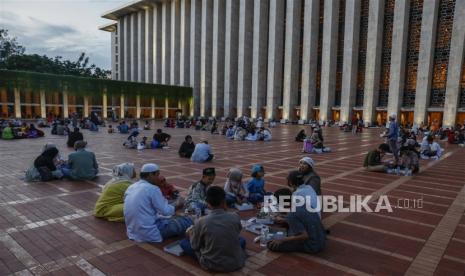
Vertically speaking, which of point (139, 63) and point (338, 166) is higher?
point (139, 63)

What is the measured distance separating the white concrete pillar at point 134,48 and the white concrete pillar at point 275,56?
3203 centimetres

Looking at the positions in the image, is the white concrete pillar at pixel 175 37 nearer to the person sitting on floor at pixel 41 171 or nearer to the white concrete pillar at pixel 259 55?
the white concrete pillar at pixel 259 55

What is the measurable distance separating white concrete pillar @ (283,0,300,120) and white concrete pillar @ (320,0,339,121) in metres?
4.15

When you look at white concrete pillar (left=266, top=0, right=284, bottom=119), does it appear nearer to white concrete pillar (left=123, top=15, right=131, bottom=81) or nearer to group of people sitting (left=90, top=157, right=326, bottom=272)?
white concrete pillar (left=123, top=15, right=131, bottom=81)

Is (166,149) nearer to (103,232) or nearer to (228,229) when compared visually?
(103,232)

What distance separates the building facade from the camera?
110ft

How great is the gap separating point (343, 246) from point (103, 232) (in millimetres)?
3568

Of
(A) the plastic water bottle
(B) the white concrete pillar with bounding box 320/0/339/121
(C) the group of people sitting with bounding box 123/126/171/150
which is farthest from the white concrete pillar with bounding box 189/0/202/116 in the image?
(A) the plastic water bottle

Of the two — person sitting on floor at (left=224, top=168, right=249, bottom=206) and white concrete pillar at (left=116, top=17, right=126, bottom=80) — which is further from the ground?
white concrete pillar at (left=116, top=17, right=126, bottom=80)

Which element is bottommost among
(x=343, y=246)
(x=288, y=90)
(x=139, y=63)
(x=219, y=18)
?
(x=343, y=246)

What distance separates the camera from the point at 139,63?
2520 inches

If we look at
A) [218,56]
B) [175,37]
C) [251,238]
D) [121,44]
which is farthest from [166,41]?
[251,238]

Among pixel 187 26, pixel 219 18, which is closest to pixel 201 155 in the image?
pixel 219 18

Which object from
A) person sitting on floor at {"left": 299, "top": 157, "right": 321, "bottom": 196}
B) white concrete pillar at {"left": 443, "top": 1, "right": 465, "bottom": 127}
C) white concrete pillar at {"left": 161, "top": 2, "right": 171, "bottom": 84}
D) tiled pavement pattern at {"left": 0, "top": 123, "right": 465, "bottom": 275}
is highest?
white concrete pillar at {"left": 161, "top": 2, "right": 171, "bottom": 84}
